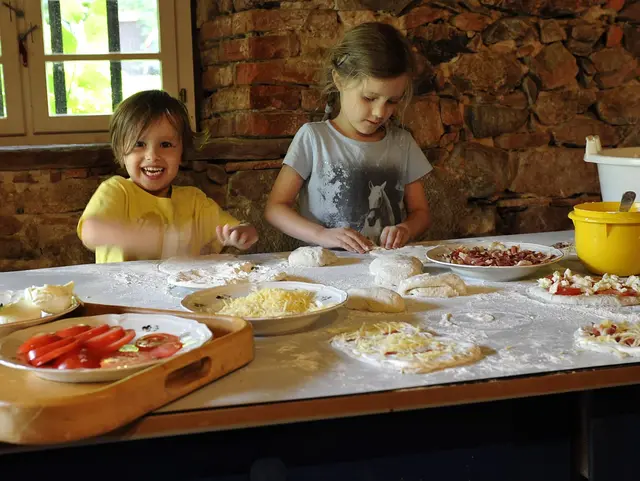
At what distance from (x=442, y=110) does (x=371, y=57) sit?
2.47ft

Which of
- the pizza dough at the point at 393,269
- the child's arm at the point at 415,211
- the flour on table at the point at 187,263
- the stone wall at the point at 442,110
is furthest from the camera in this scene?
the stone wall at the point at 442,110

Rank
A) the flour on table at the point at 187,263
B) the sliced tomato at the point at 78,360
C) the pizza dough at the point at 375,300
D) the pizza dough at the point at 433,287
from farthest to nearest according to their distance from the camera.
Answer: the flour on table at the point at 187,263 → the pizza dough at the point at 433,287 → the pizza dough at the point at 375,300 → the sliced tomato at the point at 78,360

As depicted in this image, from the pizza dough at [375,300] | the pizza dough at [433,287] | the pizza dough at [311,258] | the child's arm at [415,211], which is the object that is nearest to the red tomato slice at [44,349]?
the pizza dough at [375,300]

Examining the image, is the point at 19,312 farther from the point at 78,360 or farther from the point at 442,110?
the point at 442,110

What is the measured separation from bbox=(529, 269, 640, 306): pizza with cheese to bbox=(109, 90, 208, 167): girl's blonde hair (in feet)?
3.63

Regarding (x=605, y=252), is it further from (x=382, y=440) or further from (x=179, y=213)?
(x=179, y=213)

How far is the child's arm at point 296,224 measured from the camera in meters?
1.87

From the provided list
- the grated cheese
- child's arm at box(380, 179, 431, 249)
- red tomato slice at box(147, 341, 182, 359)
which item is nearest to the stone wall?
child's arm at box(380, 179, 431, 249)

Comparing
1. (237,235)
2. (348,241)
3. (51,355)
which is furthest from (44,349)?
(348,241)

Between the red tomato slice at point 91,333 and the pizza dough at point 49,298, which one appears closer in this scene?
the red tomato slice at point 91,333

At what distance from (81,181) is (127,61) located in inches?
20.1

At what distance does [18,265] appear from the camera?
8.61 feet

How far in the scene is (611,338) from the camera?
1086 millimetres

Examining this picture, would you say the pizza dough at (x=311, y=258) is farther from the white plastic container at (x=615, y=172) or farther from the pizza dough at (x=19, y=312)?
the white plastic container at (x=615, y=172)
